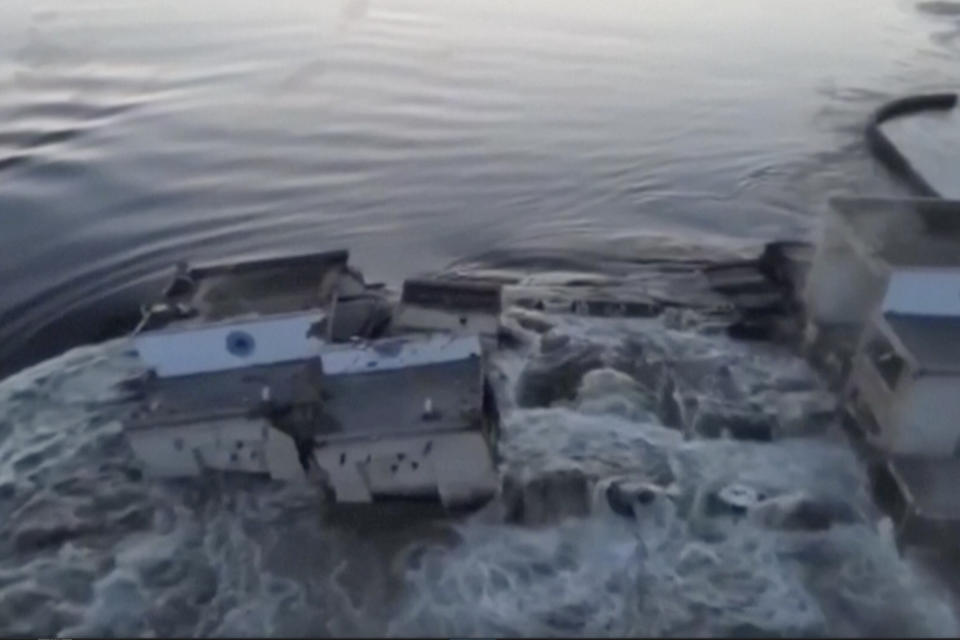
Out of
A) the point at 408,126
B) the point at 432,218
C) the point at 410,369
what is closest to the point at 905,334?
the point at 410,369

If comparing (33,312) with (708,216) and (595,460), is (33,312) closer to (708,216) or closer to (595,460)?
(595,460)

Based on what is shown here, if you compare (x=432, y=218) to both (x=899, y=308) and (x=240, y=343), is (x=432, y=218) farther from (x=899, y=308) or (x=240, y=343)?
(x=899, y=308)

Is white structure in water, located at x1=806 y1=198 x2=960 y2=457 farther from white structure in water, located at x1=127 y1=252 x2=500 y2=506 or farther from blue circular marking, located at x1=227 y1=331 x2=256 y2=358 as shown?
blue circular marking, located at x1=227 y1=331 x2=256 y2=358

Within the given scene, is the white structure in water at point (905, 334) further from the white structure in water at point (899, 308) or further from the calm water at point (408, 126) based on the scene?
the calm water at point (408, 126)

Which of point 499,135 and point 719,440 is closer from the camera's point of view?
point 719,440

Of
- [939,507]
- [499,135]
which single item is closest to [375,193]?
[499,135]

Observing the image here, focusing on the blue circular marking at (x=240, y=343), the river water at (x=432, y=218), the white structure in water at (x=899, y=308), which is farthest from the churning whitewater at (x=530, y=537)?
the blue circular marking at (x=240, y=343)

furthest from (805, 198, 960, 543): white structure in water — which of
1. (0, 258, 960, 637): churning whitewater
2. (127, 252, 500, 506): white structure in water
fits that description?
(127, 252, 500, 506): white structure in water
